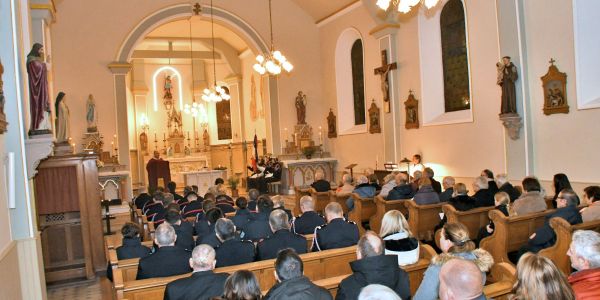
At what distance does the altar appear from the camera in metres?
14.3

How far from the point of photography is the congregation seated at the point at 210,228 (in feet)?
16.3

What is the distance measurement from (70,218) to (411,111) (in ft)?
26.4

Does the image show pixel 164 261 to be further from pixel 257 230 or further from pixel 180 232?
pixel 257 230

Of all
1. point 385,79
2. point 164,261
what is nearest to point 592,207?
point 164,261

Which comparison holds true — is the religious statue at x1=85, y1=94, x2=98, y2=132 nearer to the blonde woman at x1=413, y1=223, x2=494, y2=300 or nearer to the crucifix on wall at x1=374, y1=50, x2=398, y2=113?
the crucifix on wall at x1=374, y1=50, x2=398, y2=113

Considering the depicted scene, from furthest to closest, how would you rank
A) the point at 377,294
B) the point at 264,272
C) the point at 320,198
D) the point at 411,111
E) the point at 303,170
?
the point at 303,170 < the point at 411,111 < the point at 320,198 < the point at 264,272 < the point at 377,294

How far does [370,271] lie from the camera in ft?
9.71

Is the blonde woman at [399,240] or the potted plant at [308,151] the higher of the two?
the potted plant at [308,151]

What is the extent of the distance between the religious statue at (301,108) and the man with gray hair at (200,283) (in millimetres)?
12290

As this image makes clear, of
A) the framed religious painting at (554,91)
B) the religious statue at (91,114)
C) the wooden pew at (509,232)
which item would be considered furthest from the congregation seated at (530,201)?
the religious statue at (91,114)

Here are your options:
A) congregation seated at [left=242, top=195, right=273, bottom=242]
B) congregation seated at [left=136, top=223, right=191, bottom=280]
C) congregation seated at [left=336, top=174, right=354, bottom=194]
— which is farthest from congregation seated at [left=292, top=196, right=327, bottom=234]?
congregation seated at [left=336, top=174, right=354, bottom=194]

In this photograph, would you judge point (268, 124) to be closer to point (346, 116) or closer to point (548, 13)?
point (346, 116)

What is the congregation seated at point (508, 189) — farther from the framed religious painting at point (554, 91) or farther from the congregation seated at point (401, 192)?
the framed religious painting at point (554, 91)

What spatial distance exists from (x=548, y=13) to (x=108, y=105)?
36.3 ft
